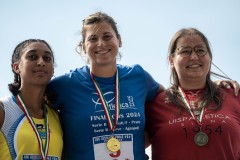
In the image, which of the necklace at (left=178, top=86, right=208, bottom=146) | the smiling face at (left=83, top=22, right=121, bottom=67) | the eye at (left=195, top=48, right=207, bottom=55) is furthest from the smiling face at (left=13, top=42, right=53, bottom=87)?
the eye at (left=195, top=48, right=207, bottom=55)

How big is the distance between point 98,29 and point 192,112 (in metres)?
1.65

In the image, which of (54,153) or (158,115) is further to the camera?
(158,115)

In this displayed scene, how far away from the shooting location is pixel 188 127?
482cm

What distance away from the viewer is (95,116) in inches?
190

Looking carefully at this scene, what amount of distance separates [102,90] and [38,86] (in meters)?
0.83

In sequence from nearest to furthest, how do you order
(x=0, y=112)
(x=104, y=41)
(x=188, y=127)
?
(x=0, y=112), (x=188, y=127), (x=104, y=41)

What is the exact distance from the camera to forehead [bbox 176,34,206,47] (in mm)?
5254

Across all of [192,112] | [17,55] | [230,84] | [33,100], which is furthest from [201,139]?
[17,55]

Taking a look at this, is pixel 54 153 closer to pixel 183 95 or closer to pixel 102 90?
pixel 102 90

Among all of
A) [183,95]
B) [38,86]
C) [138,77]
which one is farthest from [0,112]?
[183,95]

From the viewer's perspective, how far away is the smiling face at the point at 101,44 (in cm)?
509

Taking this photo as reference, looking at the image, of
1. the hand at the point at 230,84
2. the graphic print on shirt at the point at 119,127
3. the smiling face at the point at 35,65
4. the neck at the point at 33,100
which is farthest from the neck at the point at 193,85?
the neck at the point at 33,100

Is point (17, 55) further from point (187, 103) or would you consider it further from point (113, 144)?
point (187, 103)

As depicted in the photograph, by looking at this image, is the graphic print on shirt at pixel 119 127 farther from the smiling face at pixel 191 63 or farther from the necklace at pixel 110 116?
the smiling face at pixel 191 63
